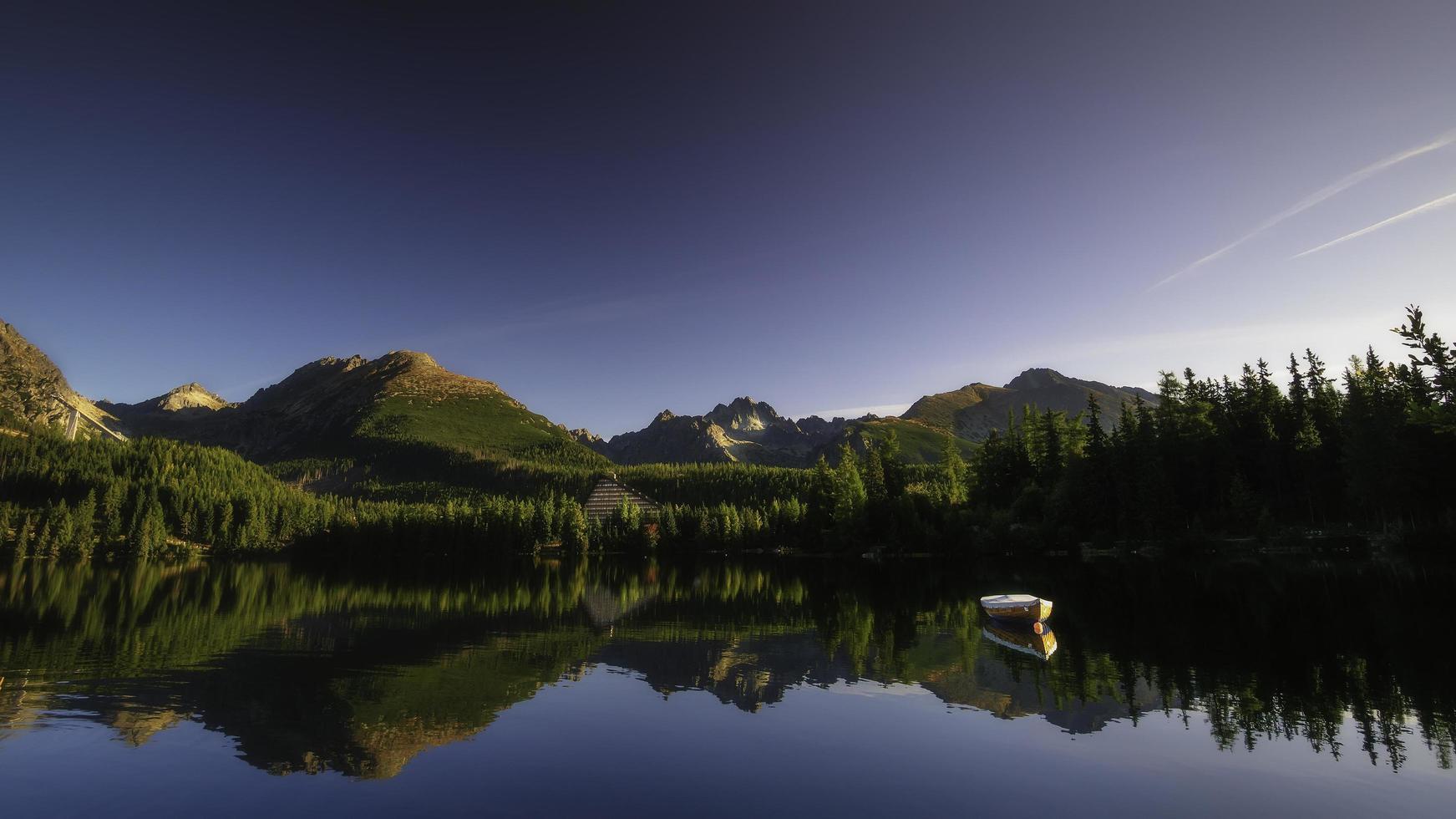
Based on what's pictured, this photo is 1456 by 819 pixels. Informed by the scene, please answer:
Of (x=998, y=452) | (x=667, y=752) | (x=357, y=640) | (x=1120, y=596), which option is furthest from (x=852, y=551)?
(x=667, y=752)

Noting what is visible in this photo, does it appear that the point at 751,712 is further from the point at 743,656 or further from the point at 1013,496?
the point at 1013,496

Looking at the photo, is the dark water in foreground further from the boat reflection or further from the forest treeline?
the forest treeline

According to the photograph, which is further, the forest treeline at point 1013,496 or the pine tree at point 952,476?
the pine tree at point 952,476

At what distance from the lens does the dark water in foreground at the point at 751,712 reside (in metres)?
17.3

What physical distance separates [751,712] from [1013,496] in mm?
116185

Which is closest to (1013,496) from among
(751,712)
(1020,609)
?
(1020,609)

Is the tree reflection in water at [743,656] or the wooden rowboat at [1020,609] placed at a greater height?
the wooden rowboat at [1020,609]

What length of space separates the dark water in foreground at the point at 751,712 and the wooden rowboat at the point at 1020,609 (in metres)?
→ 1.89

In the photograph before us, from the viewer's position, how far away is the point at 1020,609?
130 ft

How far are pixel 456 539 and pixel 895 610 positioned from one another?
154277 mm

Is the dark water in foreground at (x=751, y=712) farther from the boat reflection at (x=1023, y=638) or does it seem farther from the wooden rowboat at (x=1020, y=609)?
the wooden rowboat at (x=1020, y=609)

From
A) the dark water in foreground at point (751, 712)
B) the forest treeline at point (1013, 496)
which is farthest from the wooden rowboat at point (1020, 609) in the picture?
the forest treeline at point (1013, 496)

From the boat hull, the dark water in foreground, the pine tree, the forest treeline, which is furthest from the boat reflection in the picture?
the pine tree

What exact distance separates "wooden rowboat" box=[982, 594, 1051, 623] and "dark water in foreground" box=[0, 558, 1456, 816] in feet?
6.21
